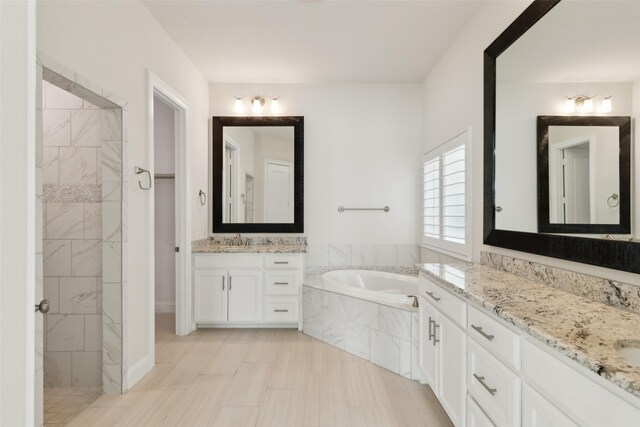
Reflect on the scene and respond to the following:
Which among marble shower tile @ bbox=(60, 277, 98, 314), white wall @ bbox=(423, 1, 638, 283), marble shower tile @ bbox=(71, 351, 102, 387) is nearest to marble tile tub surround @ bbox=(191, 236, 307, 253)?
marble shower tile @ bbox=(60, 277, 98, 314)

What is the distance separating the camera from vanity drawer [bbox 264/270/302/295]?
364 centimetres

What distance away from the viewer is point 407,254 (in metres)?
4.14

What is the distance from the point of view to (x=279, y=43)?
3.18 m

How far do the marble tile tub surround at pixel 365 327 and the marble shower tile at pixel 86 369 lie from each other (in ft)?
5.99

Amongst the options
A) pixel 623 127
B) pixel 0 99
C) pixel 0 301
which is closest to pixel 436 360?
pixel 623 127

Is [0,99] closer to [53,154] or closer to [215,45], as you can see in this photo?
[53,154]

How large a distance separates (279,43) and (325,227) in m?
2.04

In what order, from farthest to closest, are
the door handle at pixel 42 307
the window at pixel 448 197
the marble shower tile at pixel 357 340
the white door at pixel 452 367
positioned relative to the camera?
1. the marble shower tile at pixel 357 340
2. the window at pixel 448 197
3. the white door at pixel 452 367
4. the door handle at pixel 42 307

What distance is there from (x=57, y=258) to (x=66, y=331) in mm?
512

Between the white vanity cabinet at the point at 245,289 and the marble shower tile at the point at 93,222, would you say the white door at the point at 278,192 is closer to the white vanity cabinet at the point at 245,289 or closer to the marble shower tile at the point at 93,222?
the white vanity cabinet at the point at 245,289

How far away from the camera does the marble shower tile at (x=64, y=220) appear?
95.3 inches

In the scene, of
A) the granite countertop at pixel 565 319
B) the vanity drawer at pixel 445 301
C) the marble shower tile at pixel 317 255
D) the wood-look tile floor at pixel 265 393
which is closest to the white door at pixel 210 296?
the wood-look tile floor at pixel 265 393

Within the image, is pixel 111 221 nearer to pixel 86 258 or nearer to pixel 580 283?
pixel 86 258

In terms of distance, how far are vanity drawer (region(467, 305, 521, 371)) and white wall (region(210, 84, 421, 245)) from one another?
2.57 m
